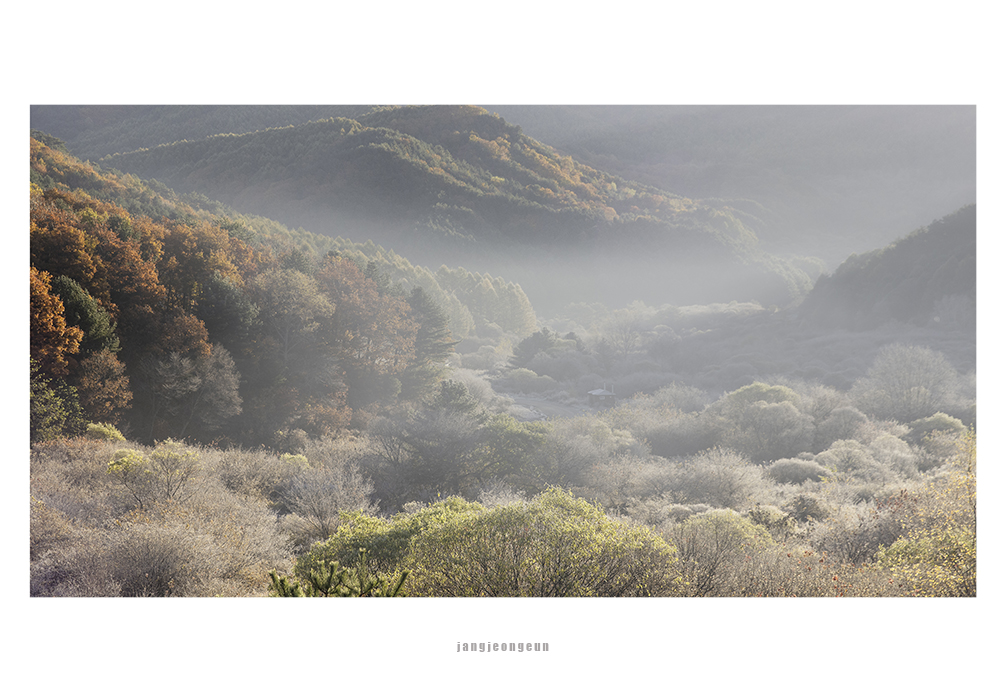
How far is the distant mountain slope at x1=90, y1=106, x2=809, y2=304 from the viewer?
7418mm

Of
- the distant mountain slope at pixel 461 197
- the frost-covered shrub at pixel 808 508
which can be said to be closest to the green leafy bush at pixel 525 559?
the frost-covered shrub at pixel 808 508

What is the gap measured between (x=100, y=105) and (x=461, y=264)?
625cm

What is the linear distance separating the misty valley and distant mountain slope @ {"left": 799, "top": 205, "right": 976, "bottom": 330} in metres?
0.07

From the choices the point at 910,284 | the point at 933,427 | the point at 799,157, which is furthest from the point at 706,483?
the point at 910,284

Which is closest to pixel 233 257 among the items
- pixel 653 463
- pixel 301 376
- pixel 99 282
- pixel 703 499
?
pixel 99 282

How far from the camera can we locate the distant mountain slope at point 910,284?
6.78 metres

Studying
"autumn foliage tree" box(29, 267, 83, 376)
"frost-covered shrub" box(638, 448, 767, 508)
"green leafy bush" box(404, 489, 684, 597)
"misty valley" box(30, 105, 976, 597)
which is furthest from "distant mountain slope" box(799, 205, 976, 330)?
"autumn foliage tree" box(29, 267, 83, 376)

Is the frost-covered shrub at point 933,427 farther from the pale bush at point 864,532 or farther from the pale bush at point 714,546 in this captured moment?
the pale bush at point 714,546

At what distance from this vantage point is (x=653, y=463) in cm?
750

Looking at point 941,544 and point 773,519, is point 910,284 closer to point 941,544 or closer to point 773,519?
point 941,544

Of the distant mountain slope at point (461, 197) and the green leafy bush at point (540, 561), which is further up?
the distant mountain slope at point (461, 197)

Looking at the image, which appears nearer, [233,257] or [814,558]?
[814,558]

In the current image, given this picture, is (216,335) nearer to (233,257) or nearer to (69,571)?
(233,257)

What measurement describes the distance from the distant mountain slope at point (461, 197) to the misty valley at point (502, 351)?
0.21 ft
